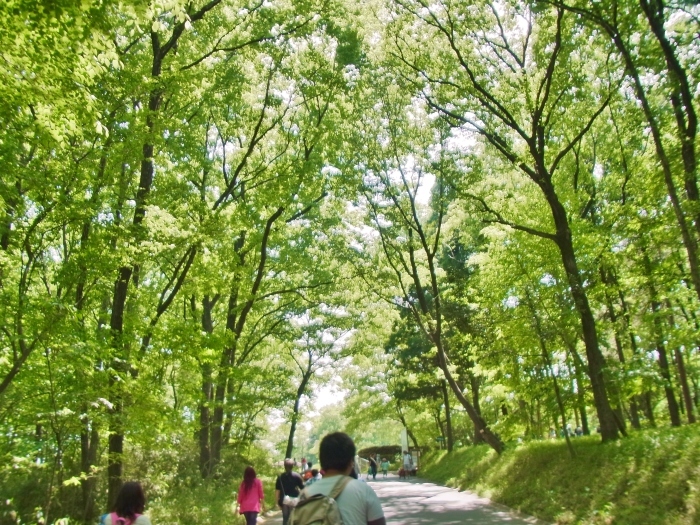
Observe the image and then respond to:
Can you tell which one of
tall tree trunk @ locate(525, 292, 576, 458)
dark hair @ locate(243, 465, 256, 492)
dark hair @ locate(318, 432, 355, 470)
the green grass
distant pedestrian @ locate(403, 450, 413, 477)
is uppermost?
tall tree trunk @ locate(525, 292, 576, 458)

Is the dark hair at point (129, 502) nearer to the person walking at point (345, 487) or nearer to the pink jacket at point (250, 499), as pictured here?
the person walking at point (345, 487)

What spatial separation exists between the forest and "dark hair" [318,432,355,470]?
13.2 ft

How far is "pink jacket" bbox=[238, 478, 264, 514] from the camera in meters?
9.29

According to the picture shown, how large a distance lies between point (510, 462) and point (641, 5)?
1350 cm

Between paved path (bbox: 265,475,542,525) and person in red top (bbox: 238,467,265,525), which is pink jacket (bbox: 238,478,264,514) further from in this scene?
paved path (bbox: 265,475,542,525)

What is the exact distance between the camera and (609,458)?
1149 centimetres

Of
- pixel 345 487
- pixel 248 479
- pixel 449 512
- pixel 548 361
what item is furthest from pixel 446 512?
pixel 345 487

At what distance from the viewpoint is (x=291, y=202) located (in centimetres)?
1839

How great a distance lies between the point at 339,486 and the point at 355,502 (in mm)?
127

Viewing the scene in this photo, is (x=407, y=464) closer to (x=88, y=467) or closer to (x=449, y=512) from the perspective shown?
(x=449, y=512)

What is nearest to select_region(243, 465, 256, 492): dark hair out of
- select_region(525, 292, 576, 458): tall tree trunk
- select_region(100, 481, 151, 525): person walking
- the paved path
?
the paved path

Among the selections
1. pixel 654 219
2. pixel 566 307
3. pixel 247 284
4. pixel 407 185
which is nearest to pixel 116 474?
pixel 247 284

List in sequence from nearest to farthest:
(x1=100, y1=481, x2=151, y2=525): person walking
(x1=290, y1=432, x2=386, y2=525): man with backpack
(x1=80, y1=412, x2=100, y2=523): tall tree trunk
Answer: (x1=290, y1=432, x2=386, y2=525): man with backpack
(x1=100, y1=481, x2=151, y2=525): person walking
(x1=80, y1=412, x2=100, y2=523): tall tree trunk

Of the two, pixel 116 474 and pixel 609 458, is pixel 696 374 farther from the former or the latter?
pixel 116 474
